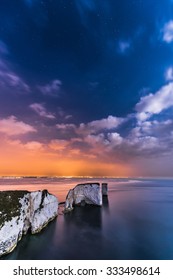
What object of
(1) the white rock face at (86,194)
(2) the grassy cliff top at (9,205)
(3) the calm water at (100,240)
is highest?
(2) the grassy cliff top at (9,205)

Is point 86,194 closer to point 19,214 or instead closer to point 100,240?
point 100,240

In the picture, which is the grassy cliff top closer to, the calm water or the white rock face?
the calm water

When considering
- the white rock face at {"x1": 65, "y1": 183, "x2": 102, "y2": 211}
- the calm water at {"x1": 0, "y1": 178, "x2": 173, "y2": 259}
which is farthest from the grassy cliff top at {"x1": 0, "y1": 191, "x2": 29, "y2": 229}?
the white rock face at {"x1": 65, "y1": 183, "x2": 102, "y2": 211}

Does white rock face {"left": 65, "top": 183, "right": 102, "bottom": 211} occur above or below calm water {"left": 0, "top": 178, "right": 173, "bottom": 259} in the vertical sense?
above

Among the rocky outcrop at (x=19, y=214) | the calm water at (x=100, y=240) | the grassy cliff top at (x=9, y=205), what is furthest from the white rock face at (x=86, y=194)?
the grassy cliff top at (x=9, y=205)

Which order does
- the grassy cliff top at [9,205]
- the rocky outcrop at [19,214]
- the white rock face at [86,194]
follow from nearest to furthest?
the rocky outcrop at [19,214]
the grassy cliff top at [9,205]
the white rock face at [86,194]

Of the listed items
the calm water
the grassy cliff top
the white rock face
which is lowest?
the calm water

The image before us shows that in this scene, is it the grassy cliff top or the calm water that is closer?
the grassy cliff top

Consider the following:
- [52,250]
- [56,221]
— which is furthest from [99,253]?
[56,221]

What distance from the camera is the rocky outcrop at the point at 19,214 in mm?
14695

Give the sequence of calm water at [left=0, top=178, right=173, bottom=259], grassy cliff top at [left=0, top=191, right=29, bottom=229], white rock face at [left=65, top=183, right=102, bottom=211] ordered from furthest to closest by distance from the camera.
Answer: white rock face at [left=65, top=183, right=102, bottom=211], calm water at [left=0, top=178, right=173, bottom=259], grassy cliff top at [left=0, top=191, right=29, bottom=229]

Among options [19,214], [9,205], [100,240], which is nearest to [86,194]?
[100,240]

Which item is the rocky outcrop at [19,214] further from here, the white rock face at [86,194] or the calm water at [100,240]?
the white rock face at [86,194]

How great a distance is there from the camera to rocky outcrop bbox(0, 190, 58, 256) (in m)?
14.7
